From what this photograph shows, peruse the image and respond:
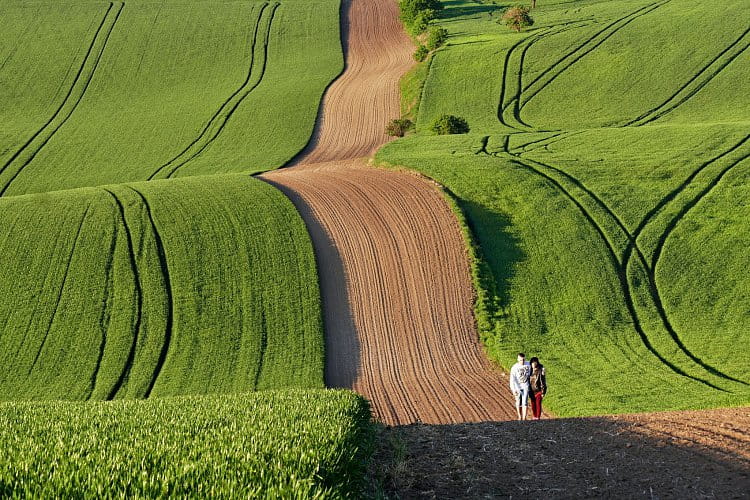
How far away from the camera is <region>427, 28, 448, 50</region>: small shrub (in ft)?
289

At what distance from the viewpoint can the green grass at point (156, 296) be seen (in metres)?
31.7

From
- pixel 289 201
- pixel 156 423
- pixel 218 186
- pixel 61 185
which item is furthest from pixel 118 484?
pixel 61 185

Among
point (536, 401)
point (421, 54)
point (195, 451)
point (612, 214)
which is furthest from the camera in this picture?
point (421, 54)

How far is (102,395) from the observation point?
1195 inches

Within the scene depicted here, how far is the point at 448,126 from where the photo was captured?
66.2 m

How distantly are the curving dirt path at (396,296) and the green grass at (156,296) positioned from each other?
134cm

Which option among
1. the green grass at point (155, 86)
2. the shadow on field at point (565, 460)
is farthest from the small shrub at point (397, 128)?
the shadow on field at point (565, 460)

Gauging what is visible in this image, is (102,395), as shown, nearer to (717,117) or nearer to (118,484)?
(118,484)

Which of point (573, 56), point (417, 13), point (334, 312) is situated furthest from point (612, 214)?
point (417, 13)

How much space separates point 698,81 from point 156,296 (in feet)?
194

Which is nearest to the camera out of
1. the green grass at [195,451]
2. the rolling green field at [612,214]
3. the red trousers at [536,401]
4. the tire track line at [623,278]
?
the green grass at [195,451]

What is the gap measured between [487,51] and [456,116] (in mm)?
16657

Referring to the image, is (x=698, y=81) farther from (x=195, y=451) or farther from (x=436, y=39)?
(x=195, y=451)

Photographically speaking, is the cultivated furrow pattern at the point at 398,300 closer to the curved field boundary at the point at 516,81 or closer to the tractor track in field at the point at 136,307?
the tractor track in field at the point at 136,307
